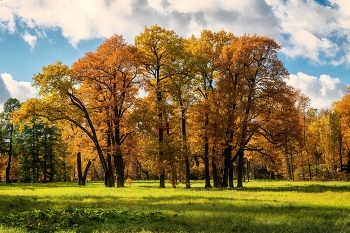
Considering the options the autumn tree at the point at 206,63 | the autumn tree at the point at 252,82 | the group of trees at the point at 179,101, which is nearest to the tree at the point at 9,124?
the group of trees at the point at 179,101

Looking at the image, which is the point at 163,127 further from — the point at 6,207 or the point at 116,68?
the point at 6,207

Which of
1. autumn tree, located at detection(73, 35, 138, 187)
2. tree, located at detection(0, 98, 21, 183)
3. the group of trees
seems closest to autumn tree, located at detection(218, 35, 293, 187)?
the group of trees

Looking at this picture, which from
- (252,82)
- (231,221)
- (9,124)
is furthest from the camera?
(9,124)

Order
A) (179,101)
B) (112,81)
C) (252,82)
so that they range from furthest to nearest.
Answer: (112,81), (179,101), (252,82)

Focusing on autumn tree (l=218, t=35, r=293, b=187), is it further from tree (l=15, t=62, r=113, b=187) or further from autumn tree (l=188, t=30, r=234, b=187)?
tree (l=15, t=62, r=113, b=187)

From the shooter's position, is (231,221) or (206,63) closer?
(231,221)

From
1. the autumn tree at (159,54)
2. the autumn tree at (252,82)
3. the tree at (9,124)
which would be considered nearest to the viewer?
the autumn tree at (252,82)

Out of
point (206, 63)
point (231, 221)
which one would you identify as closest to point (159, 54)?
point (206, 63)

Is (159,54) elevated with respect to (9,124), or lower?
→ elevated

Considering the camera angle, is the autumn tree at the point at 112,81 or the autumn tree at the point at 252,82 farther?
the autumn tree at the point at 112,81

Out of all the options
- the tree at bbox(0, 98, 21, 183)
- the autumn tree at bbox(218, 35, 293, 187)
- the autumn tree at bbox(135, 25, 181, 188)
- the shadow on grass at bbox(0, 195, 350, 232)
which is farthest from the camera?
the tree at bbox(0, 98, 21, 183)

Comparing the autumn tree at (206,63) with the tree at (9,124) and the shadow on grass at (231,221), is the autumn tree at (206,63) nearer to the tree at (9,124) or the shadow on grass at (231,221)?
the shadow on grass at (231,221)

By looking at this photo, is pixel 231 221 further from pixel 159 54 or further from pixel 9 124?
pixel 9 124

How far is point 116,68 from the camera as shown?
37.3 meters
